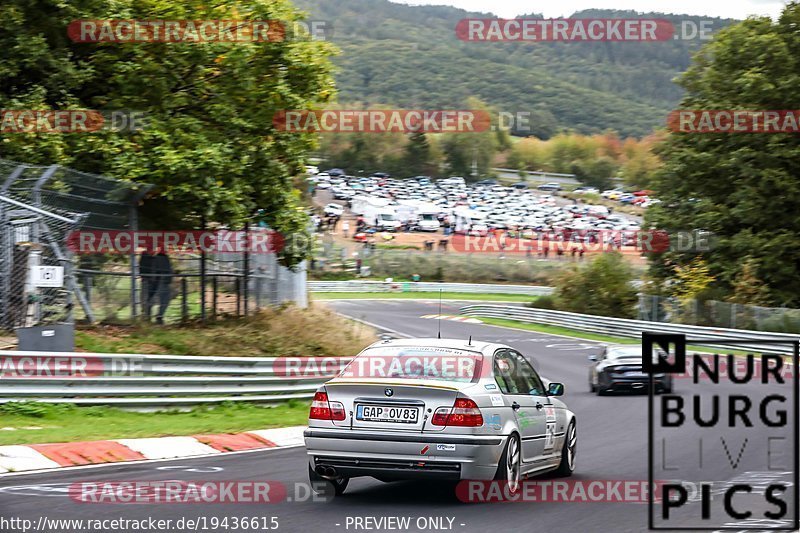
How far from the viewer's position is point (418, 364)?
9.62 m

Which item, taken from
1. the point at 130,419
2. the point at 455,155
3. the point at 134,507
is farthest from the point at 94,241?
the point at 455,155

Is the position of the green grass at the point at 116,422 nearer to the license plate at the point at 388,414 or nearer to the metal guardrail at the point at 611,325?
the license plate at the point at 388,414

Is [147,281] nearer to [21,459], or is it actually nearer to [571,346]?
[21,459]

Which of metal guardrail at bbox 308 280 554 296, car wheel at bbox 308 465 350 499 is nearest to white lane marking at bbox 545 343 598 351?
metal guardrail at bbox 308 280 554 296

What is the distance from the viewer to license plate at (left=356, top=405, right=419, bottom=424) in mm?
9047

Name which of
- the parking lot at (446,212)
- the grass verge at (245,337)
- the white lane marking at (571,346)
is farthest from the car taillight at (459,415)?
the parking lot at (446,212)

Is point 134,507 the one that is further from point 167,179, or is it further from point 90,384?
point 167,179

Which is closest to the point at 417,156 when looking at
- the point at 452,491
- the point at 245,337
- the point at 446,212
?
the point at 446,212

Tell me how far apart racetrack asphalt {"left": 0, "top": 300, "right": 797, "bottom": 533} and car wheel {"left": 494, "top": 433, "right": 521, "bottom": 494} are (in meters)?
0.23

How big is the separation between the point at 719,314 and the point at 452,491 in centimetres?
3337

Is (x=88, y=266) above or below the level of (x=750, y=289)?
above

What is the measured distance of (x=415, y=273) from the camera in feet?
265

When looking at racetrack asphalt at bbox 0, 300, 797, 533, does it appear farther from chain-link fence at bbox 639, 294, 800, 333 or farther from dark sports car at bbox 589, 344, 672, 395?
chain-link fence at bbox 639, 294, 800, 333

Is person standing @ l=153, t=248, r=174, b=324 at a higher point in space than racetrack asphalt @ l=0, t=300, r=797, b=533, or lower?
higher
